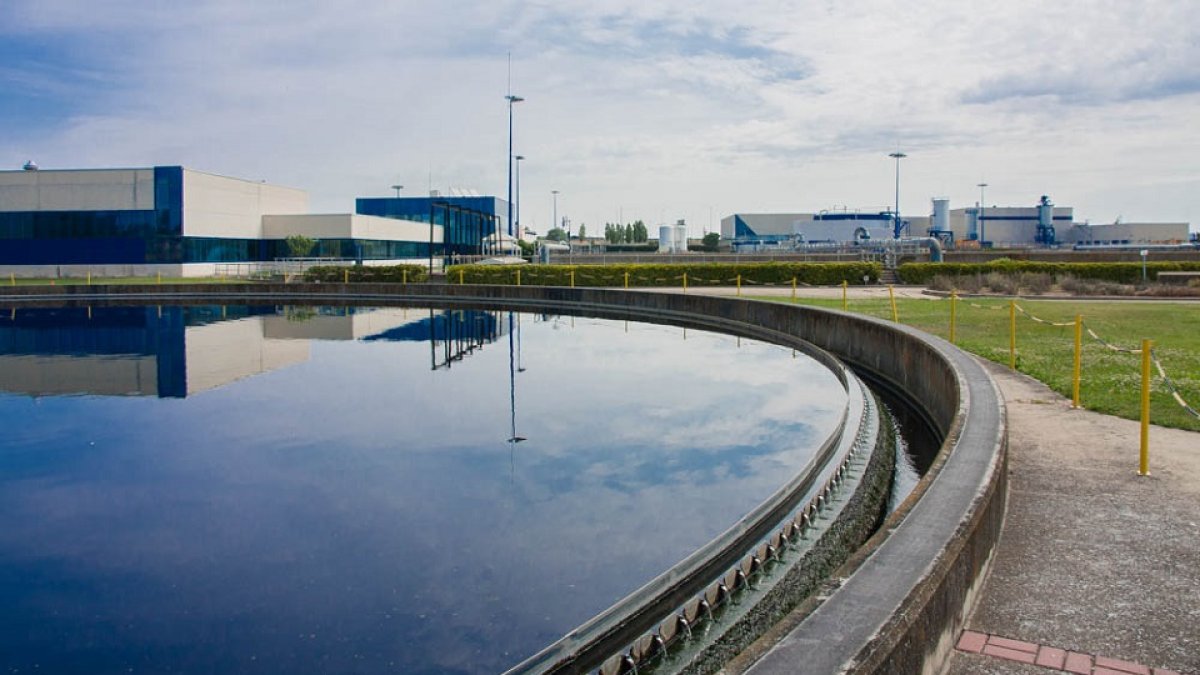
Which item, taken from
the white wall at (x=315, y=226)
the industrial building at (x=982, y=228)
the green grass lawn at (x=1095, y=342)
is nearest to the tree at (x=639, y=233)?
the industrial building at (x=982, y=228)

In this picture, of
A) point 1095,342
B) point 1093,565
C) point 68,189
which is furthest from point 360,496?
point 68,189

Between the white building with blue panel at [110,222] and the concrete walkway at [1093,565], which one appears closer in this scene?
the concrete walkway at [1093,565]

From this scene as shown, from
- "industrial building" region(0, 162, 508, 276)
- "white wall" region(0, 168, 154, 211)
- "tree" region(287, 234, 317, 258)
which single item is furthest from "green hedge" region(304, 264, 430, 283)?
"white wall" region(0, 168, 154, 211)

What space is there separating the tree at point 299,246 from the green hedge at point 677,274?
2082cm

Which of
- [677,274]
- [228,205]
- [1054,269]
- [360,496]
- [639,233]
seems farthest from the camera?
[639,233]

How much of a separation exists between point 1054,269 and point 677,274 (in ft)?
55.5

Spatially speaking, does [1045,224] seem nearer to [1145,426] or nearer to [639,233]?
[639,233]

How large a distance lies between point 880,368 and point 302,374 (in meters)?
11.3

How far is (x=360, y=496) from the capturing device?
9914mm

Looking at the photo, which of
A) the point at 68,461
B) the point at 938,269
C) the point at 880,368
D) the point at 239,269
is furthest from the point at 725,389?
the point at 239,269

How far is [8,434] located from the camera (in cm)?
1363

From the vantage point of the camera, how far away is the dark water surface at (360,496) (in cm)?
650

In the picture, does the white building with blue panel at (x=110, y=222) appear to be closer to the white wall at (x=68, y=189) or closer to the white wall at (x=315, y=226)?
the white wall at (x=68, y=189)

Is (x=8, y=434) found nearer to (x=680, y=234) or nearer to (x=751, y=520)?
(x=751, y=520)
